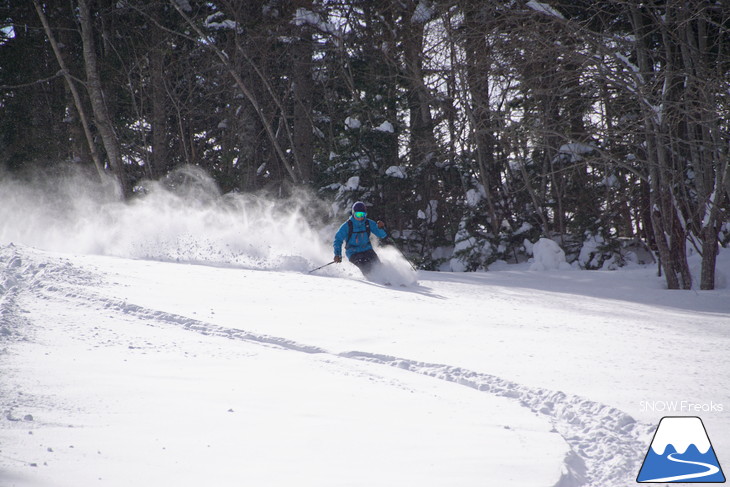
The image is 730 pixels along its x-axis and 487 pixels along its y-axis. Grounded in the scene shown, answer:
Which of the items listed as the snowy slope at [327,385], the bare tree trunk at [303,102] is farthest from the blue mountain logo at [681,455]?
the bare tree trunk at [303,102]

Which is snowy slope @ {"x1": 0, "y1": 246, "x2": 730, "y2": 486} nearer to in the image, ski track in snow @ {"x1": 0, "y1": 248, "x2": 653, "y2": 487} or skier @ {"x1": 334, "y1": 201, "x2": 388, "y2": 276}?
ski track in snow @ {"x1": 0, "y1": 248, "x2": 653, "y2": 487}

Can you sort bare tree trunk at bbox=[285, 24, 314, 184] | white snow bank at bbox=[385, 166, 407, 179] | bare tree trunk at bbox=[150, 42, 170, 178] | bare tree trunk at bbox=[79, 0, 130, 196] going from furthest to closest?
bare tree trunk at bbox=[150, 42, 170, 178]
bare tree trunk at bbox=[285, 24, 314, 184]
white snow bank at bbox=[385, 166, 407, 179]
bare tree trunk at bbox=[79, 0, 130, 196]

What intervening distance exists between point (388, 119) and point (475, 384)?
14.5 meters

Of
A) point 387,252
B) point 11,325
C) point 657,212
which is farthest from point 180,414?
point 657,212

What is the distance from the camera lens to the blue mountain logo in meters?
3.11

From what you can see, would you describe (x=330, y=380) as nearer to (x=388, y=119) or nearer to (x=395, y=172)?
(x=395, y=172)

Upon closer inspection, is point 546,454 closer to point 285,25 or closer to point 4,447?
point 4,447

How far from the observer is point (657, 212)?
11.3m

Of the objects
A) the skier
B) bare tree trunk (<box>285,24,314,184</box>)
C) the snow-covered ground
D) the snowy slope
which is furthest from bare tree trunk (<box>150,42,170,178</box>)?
the snowy slope

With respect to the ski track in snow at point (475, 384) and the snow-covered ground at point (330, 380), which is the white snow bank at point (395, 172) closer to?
the snow-covered ground at point (330, 380)

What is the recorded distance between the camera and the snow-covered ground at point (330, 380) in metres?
3.01

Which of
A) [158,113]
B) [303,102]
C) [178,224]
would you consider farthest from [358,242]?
[158,113]

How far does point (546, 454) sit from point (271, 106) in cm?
2117

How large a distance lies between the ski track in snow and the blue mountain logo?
0.24 ft
